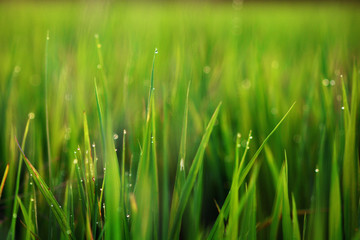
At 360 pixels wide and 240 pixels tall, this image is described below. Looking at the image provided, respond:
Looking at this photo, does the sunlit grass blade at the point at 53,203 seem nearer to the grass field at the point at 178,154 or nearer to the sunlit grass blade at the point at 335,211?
the grass field at the point at 178,154

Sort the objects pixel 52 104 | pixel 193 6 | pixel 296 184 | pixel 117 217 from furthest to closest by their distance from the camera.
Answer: pixel 193 6
pixel 52 104
pixel 296 184
pixel 117 217

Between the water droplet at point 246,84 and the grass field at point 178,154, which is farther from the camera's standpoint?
the water droplet at point 246,84

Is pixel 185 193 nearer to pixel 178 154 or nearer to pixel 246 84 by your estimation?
pixel 178 154

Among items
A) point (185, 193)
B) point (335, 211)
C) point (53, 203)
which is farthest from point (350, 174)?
point (53, 203)

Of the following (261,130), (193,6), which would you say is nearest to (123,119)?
(261,130)

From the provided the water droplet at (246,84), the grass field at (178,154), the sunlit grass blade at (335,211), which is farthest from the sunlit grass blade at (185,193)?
the water droplet at (246,84)

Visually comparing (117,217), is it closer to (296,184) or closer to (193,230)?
(193,230)

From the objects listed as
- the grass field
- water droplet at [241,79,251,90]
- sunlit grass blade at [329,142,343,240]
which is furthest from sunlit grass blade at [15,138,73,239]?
water droplet at [241,79,251,90]

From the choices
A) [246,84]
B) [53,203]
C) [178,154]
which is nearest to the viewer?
[53,203]
